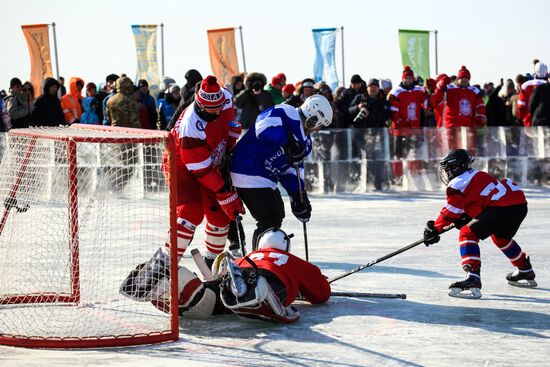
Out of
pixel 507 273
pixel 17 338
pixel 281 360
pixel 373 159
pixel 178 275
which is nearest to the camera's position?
pixel 281 360

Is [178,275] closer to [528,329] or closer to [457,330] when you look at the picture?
[457,330]

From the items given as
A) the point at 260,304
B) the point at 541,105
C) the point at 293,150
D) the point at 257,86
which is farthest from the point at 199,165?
the point at 541,105

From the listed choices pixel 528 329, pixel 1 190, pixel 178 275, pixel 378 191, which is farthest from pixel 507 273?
pixel 378 191

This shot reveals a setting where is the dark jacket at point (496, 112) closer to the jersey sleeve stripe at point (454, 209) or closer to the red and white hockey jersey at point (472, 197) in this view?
the red and white hockey jersey at point (472, 197)

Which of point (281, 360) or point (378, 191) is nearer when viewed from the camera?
point (281, 360)

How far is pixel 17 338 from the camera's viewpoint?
5520 mm

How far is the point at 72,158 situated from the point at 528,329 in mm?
2717

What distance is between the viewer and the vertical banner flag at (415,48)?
65.1 feet

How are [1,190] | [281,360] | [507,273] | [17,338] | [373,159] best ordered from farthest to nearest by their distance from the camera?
[373,159] < [507,273] < [1,190] < [17,338] < [281,360]

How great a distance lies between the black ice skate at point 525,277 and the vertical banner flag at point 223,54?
1301 centimetres

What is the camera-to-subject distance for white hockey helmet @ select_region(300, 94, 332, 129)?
6945mm

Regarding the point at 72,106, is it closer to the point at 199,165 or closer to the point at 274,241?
the point at 199,165

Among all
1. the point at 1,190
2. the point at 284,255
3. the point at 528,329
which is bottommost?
the point at 528,329

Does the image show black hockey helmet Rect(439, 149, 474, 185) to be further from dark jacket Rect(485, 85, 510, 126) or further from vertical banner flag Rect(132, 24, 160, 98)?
vertical banner flag Rect(132, 24, 160, 98)
